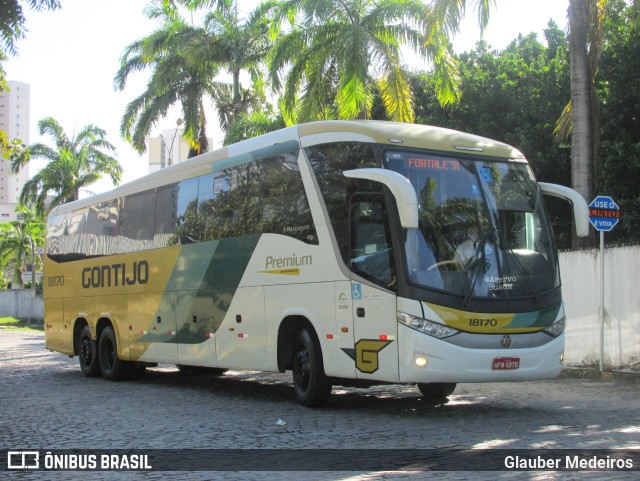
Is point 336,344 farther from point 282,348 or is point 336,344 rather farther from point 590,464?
point 590,464

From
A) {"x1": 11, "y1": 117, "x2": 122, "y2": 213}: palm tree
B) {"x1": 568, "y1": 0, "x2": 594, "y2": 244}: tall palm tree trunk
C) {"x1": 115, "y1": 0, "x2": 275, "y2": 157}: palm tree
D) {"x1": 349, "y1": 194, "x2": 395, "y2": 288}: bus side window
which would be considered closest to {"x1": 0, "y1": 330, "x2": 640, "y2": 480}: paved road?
{"x1": 349, "y1": 194, "x2": 395, "y2": 288}: bus side window

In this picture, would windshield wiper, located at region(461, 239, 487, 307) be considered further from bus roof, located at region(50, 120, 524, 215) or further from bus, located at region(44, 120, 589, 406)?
bus roof, located at region(50, 120, 524, 215)

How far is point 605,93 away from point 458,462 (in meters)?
20.8

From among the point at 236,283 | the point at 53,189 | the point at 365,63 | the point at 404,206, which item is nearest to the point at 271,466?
the point at 404,206

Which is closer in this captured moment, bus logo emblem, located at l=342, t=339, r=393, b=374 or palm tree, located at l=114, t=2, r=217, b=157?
bus logo emblem, located at l=342, t=339, r=393, b=374

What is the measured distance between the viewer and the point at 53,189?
50.5 metres

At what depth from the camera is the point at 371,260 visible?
10109 mm

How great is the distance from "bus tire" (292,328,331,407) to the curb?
20.2ft

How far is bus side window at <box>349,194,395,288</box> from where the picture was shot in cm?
991

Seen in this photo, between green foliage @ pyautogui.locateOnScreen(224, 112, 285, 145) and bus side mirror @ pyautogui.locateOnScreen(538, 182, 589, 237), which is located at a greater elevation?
green foliage @ pyautogui.locateOnScreen(224, 112, 285, 145)

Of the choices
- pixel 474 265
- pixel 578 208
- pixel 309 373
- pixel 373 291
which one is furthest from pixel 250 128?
pixel 474 265

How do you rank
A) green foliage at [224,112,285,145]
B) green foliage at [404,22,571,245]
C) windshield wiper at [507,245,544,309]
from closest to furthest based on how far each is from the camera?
windshield wiper at [507,245,544,309], green foliage at [404,22,571,245], green foliage at [224,112,285,145]

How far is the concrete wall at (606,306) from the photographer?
14.9 metres

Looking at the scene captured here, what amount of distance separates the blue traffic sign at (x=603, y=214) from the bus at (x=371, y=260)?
4.04 meters
